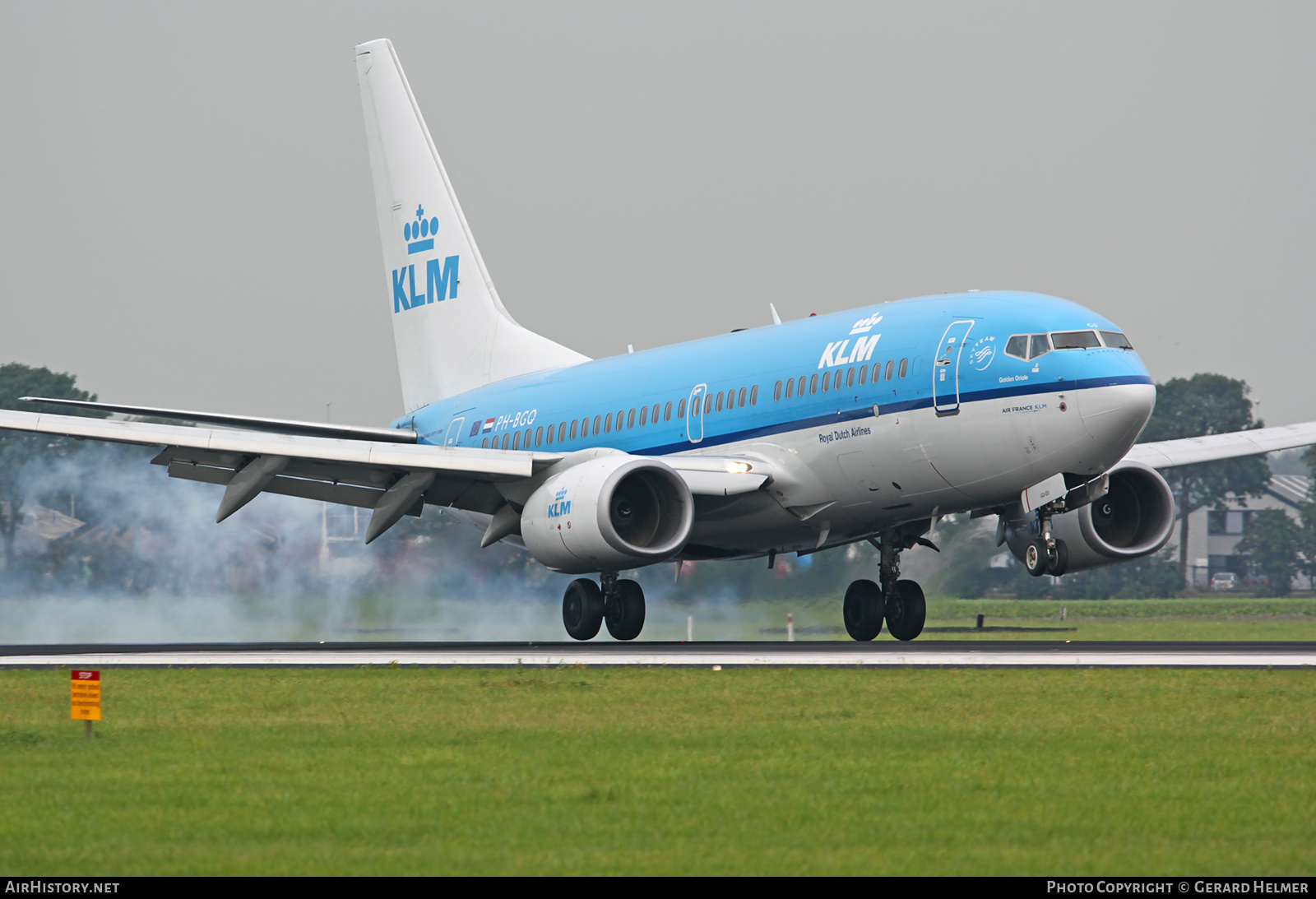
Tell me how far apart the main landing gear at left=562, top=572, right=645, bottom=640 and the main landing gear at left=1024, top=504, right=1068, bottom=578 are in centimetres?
757

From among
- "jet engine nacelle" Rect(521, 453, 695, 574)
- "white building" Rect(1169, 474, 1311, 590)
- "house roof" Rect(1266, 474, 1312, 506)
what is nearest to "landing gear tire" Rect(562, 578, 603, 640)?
"jet engine nacelle" Rect(521, 453, 695, 574)

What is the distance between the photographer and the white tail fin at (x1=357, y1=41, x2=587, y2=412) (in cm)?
3716

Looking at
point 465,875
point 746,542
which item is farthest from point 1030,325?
point 465,875

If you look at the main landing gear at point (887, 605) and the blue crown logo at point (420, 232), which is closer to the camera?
the main landing gear at point (887, 605)

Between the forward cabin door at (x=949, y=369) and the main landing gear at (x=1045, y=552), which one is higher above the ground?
the forward cabin door at (x=949, y=369)

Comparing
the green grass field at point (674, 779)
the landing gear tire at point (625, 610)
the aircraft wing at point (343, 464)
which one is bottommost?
the green grass field at point (674, 779)

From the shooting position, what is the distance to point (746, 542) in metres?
29.0

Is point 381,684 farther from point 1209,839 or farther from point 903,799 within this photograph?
point 1209,839

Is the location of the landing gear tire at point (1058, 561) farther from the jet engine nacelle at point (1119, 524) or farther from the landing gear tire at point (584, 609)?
the landing gear tire at point (584, 609)

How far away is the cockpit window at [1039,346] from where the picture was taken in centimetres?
2444

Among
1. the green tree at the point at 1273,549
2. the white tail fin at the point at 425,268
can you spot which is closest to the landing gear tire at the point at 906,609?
the white tail fin at the point at 425,268

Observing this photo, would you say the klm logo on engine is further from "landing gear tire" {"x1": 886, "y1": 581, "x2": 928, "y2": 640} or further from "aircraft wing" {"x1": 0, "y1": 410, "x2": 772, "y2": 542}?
"landing gear tire" {"x1": 886, "y1": 581, "x2": 928, "y2": 640}

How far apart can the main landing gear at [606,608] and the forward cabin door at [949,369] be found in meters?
7.40

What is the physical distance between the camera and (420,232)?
1518 inches
